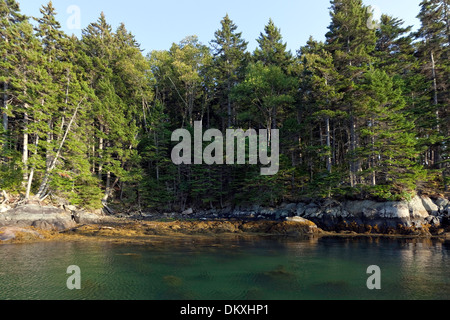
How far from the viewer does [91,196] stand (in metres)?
24.9

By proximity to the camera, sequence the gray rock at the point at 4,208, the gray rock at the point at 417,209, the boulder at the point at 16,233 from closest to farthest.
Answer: the boulder at the point at 16,233
the gray rock at the point at 4,208
the gray rock at the point at 417,209

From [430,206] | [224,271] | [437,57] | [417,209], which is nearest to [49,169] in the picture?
[224,271]

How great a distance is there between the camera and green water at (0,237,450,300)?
25.1 feet

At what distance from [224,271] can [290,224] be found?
1191 cm

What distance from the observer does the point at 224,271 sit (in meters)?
9.92

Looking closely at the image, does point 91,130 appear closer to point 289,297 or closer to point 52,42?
point 52,42

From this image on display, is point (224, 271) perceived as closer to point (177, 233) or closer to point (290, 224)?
point (177, 233)

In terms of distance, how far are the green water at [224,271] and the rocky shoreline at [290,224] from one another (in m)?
3.43

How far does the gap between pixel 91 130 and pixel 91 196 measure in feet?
30.1

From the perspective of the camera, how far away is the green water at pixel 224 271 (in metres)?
7.64

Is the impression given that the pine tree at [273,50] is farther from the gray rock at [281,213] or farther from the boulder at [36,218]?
the boulder at [36,218]

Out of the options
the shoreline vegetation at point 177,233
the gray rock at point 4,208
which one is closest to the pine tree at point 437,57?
the shoreline vegetation at point 177,233

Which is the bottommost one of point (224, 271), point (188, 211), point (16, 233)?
point (188, 211)
